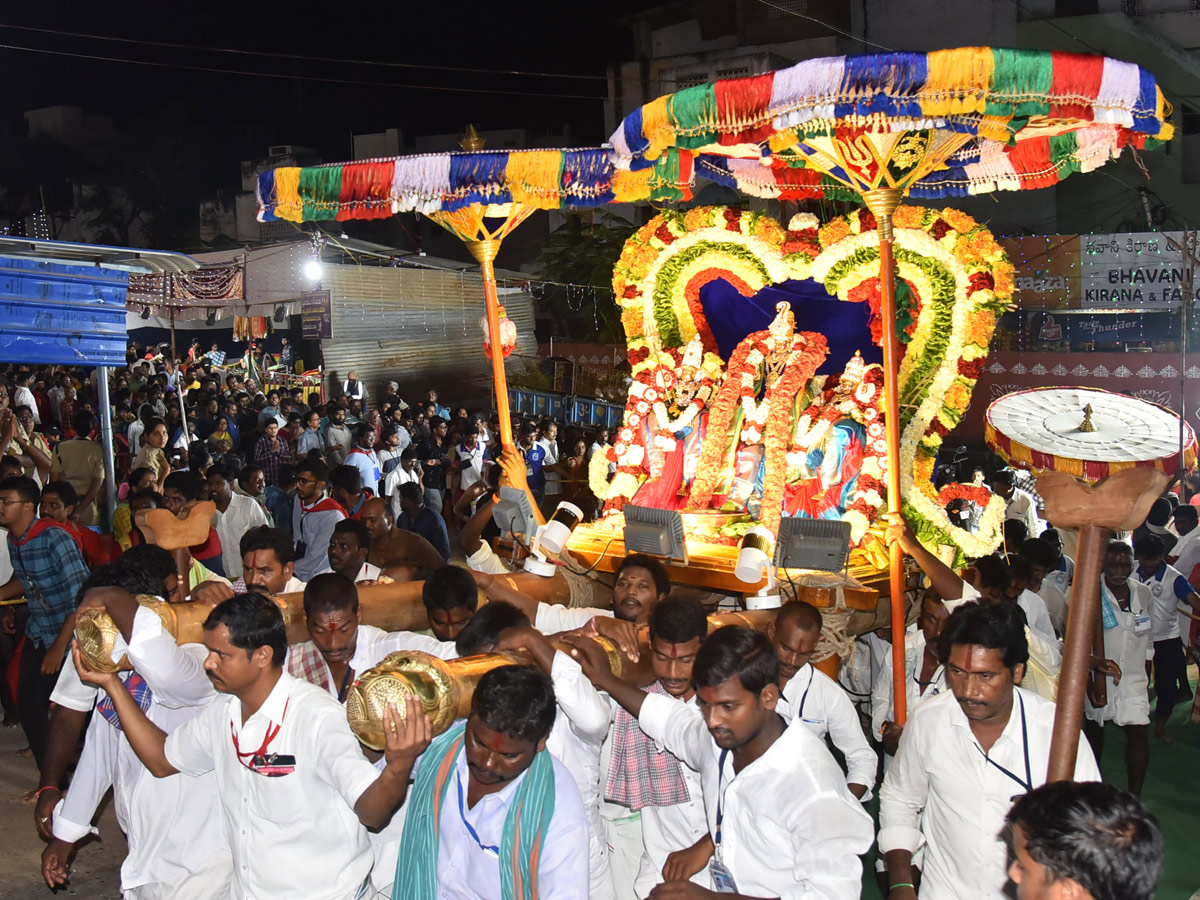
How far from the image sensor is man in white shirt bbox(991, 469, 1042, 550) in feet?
31.1

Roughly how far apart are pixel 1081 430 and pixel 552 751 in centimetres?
494

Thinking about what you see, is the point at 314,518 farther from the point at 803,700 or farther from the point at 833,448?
the point at 803,700

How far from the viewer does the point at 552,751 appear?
3.72 meters

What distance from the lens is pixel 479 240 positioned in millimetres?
8180

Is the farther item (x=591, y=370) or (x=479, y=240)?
(x=591, y=370)

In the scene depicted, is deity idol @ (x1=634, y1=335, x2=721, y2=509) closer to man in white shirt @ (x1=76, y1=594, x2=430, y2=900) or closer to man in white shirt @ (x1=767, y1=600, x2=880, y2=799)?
man in white shirt @ (x1=767, y1=600, x2=880, y2=799)

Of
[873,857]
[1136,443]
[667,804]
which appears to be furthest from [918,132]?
[667,804]

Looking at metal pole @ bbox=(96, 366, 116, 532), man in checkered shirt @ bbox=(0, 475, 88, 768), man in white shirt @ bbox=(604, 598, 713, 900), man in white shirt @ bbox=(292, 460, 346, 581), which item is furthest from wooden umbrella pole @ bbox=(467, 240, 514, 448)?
man in white shirt @ bbox=(604, 598, 713, 900)

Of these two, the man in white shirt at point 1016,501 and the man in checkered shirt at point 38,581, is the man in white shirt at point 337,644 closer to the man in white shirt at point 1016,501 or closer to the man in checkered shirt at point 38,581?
the man in checkered shirt at point 38,581

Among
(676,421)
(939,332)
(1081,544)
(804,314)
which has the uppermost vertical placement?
(804,314)

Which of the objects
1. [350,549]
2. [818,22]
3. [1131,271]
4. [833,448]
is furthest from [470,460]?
[818,22]

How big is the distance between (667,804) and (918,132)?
438 centimetres

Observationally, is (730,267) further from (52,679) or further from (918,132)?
(52,679)

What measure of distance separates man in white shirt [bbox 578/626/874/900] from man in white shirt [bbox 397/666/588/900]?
32 cm
